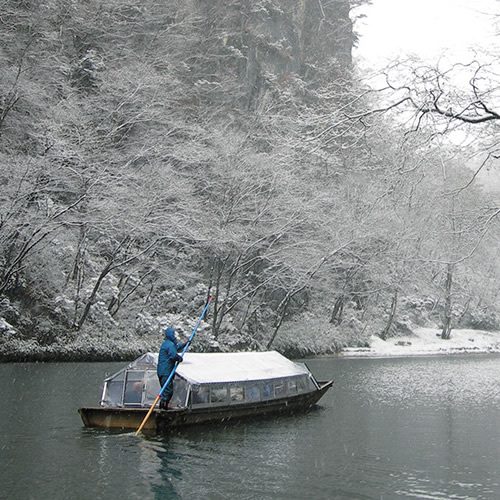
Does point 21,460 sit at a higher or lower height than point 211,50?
lower

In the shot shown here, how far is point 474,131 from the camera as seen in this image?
8898 millimetres

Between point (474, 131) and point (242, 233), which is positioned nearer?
point (474, 131)

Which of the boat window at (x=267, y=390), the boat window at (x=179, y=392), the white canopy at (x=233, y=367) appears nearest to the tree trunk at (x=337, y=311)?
the white canopy at (x=233, y=367)

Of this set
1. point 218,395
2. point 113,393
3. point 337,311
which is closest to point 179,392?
point 218,395

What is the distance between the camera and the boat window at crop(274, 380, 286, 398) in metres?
18.1

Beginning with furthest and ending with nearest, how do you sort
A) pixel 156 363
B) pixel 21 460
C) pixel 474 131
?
pixel 156 363 → pixel 21 460 → pixel 474 131

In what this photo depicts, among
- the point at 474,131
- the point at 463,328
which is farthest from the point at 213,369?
the point at 463,328

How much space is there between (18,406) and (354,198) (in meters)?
30.0

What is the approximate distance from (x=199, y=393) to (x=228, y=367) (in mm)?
2008

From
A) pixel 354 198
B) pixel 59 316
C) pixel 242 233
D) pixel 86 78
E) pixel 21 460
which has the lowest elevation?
pixel 21 460

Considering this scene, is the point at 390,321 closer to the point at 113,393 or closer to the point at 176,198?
the point at 176,198

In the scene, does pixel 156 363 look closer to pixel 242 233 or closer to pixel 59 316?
pixel 59 316

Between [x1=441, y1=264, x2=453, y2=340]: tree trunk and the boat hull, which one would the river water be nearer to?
the boat hull

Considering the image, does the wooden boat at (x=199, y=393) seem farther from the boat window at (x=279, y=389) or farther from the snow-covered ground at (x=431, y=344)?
the snow-covered ground at (x=431, y=344)
